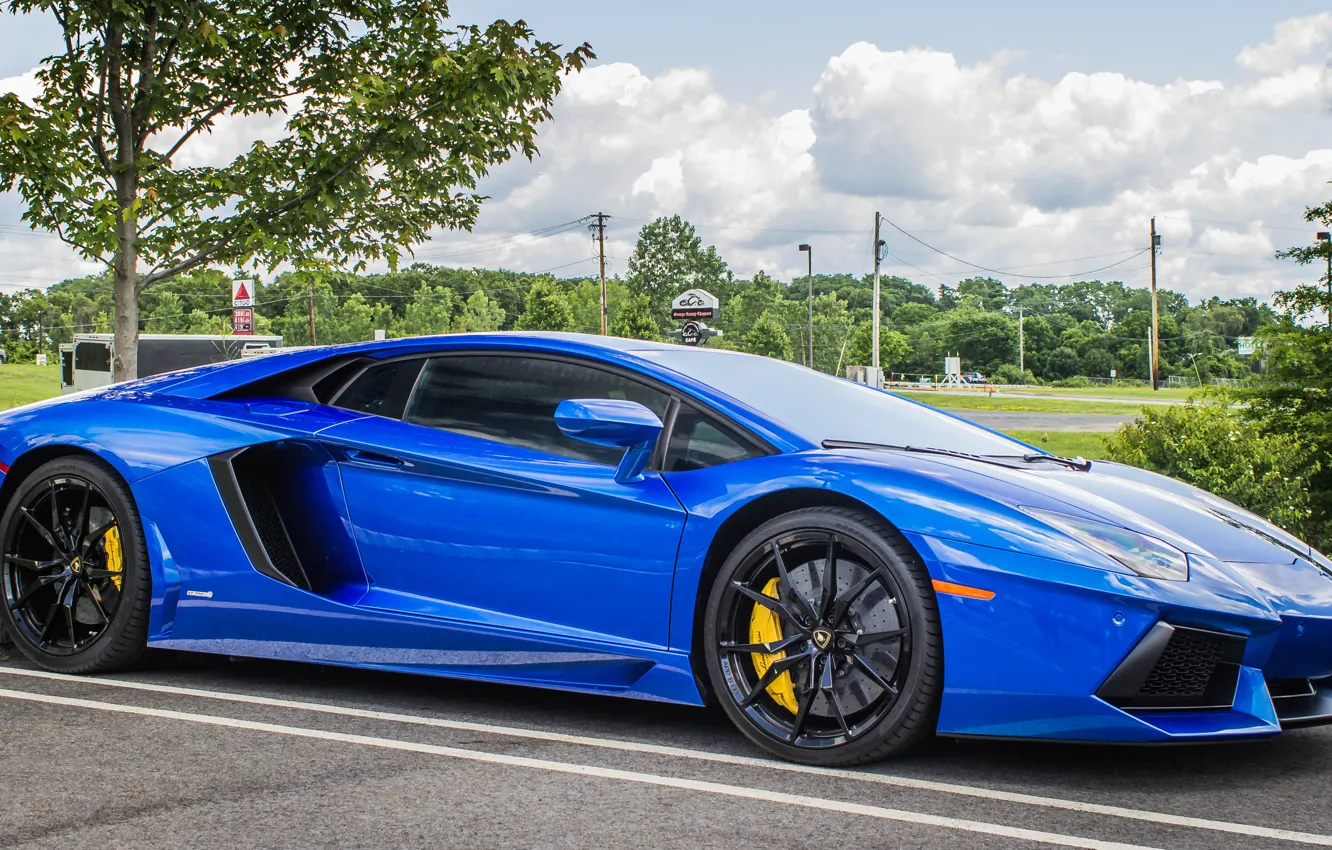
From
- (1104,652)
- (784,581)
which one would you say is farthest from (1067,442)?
(1104,652)

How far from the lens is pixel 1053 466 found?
160 inches

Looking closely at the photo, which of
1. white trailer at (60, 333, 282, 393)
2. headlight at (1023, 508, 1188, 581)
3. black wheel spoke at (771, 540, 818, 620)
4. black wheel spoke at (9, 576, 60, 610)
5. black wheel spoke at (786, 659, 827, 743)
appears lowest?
black wheel spoke at (786, 659, 827, 743)

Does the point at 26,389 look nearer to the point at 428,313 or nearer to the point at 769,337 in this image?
the point at 428,313

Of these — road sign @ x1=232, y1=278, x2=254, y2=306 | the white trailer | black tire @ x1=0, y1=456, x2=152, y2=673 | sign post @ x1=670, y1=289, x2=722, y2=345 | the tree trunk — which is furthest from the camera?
the white trailer

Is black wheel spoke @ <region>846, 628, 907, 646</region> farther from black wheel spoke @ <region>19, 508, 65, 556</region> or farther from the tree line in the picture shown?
the tree line

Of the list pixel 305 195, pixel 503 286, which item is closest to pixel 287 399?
pixel 305 195

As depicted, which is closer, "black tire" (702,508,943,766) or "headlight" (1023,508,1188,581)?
"headlight" (1023,508,1188,581)

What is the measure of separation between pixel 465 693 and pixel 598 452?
111cm

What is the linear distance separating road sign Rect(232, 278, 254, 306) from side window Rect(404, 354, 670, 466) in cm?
1604

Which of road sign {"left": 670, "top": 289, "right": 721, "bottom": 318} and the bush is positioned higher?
road sign {"left": 670, "top": 289, "right": 721, "bottom": 318}

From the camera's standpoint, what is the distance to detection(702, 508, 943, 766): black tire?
10.7 ft

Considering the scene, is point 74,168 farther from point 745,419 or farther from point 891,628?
point 891,628

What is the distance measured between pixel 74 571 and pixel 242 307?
16.3m

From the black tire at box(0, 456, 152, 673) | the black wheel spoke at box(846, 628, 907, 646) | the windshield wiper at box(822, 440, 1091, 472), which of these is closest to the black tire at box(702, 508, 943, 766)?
the black wheel spoke at box(846, 628, 907, 646)
